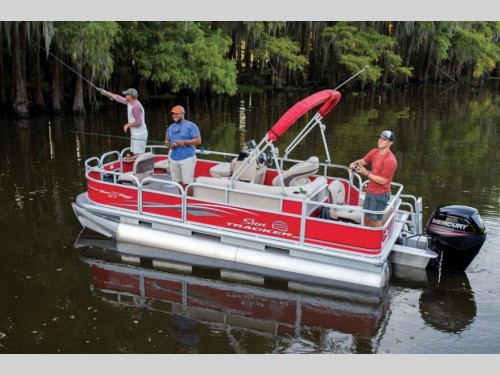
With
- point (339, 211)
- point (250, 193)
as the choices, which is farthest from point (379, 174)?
point (250, 193)

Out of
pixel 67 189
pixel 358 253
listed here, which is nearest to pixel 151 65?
pixel 67 189

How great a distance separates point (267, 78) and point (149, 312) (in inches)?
1543

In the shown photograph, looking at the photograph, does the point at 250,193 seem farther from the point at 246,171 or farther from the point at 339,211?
the point at 339,211

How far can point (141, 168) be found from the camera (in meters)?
10.2

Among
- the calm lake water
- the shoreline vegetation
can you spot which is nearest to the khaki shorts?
the calm lake water

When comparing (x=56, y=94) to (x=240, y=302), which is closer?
(x=240, y=302)

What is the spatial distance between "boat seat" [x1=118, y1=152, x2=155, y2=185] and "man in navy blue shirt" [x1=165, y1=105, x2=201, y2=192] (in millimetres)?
778

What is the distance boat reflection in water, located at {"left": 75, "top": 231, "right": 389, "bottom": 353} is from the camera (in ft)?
22.2

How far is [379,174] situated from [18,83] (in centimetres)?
2007

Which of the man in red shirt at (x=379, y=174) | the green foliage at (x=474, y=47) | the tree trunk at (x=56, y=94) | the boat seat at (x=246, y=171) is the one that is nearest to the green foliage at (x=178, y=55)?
the tree trunk at (x=56, y=94)

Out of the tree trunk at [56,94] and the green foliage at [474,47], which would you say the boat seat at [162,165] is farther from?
the green foliage at [474,47]

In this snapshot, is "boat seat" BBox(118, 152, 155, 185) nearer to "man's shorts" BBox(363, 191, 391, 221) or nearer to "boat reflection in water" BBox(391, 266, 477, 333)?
"man's shorts" BBox(363, 191, 391, 221)

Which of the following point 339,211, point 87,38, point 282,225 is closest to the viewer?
point 282,225

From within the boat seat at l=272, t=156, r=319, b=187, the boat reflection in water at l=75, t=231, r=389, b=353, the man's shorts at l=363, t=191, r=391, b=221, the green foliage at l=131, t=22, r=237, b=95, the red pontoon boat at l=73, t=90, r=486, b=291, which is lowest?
the boat reflection in water at l=75, t=231, r=389, b=353
